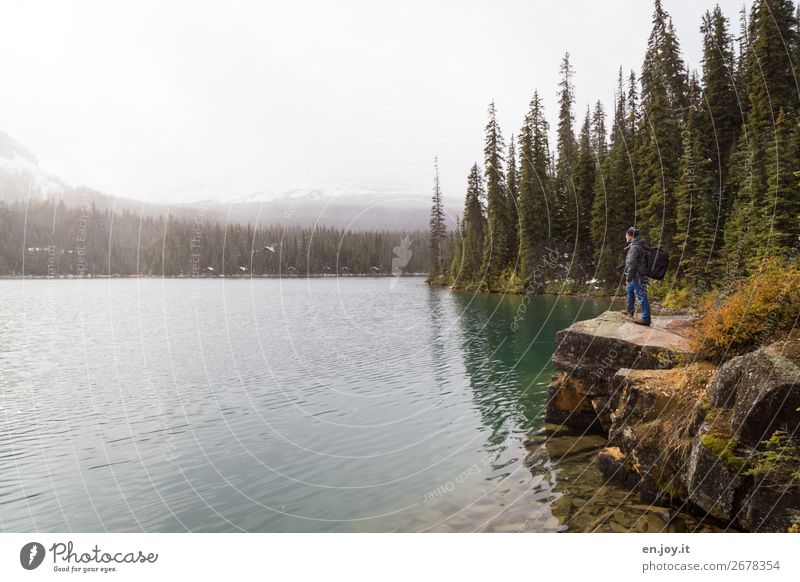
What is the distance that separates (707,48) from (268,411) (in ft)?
188

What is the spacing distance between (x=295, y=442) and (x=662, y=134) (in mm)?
46719

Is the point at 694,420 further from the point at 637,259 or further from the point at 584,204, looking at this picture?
the point at 584,204

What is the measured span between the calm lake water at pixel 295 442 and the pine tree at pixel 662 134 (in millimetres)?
24538

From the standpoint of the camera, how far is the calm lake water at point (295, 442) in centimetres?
933

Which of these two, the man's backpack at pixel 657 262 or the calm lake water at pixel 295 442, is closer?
the calm lake water at pixel 295 442

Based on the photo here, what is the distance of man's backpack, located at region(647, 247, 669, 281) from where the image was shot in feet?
39.0

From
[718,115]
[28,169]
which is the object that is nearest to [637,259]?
[28,169]

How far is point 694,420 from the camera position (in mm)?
8047

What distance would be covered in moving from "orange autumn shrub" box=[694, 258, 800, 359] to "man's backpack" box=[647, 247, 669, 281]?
221 cm

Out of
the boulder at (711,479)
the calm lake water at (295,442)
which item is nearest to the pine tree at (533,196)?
the calm lake water at (295,442)

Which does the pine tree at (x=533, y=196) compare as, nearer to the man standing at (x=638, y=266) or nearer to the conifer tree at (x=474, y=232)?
the conifer tree at (x=474, y=232)
